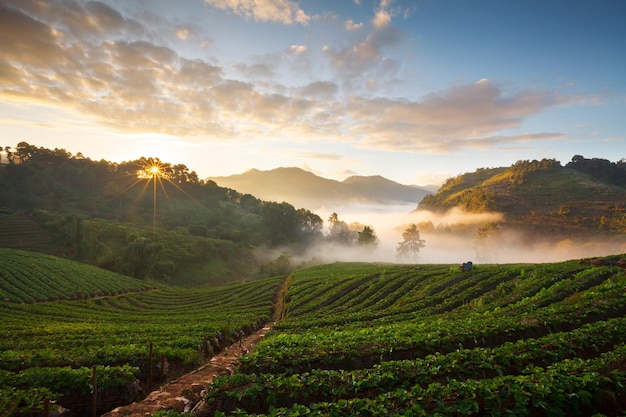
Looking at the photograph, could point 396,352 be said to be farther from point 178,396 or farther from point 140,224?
point 140,224

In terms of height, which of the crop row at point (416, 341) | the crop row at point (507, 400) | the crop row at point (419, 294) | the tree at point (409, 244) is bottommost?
the tree at point (409, 244)

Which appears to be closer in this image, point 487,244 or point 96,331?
point 96,331

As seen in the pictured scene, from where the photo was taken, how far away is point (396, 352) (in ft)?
54.3

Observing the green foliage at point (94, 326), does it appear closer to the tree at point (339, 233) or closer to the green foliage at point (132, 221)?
the green foliage at point (132, 221)

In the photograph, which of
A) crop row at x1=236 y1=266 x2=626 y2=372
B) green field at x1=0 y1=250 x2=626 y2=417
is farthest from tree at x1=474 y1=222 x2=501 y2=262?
crop row at x1=236 y1=266 x2=626 y2=372

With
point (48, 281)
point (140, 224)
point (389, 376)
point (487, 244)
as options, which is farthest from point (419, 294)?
point (140, 224)

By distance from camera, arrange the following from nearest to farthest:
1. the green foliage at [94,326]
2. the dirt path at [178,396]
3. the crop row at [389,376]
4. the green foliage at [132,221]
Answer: the crop row at [389,376] → the dirt path at [178,396] → the green foliage at [94,326] → the green foliage at [132,221]

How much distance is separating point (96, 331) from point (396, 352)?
2852 cm

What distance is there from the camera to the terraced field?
15.0 m

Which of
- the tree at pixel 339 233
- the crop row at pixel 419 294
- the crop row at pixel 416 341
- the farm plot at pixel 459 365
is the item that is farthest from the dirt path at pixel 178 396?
the tree at pixel 339 233

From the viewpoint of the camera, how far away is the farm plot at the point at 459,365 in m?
9.57

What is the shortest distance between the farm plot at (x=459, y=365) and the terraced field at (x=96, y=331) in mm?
6708

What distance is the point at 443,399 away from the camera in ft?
32.3

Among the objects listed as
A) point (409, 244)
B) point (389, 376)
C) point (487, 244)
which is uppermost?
point (389, 376)
